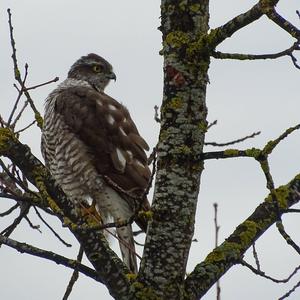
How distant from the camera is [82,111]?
746cm

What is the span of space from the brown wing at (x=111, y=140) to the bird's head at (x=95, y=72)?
156cm

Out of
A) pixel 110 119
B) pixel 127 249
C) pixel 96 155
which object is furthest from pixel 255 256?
pixel 110 119

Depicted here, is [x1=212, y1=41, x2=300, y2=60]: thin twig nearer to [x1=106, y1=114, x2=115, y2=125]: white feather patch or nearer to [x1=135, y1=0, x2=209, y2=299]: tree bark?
[x1=135, y1=0, x2=209, y2=299]: tree bark

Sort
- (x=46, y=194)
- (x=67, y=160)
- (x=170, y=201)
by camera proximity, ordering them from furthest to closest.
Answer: (x=67, y=160) < (x=170, y=201) < (x=46, y=194)

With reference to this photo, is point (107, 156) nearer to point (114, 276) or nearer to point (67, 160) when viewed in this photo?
point (67, 160)

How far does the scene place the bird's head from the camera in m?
9.13

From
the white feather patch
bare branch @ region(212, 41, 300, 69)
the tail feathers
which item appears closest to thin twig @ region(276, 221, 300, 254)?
bare branch @ region(212, 41, 300, 69)

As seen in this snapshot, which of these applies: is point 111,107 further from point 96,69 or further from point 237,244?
point 237,244

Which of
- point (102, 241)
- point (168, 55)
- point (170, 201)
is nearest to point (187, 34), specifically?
point (168, 55)

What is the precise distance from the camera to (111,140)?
7.33 metres

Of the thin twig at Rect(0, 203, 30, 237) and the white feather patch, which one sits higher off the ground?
the white feather patch

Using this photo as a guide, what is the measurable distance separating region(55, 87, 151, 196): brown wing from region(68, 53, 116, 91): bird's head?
5.12 ft

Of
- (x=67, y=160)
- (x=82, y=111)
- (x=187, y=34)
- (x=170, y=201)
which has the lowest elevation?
(x=170, y=201)

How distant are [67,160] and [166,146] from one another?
3717 millimetres
